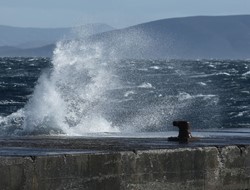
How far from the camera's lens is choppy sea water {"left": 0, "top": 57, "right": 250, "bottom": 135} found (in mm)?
15758

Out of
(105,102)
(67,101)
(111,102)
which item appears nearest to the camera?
(67,101)

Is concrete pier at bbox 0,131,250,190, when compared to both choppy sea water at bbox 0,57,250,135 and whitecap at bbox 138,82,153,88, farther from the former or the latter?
whitecap at bbox 138,82,153,88

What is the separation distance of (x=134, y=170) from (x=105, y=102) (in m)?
21.8

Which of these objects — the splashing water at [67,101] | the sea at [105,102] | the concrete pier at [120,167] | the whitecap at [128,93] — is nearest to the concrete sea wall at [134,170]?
the concrete pier at [120,167]

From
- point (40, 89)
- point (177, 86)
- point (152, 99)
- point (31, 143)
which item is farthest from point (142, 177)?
point (177, 86)

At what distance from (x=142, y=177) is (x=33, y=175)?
104 centimetres

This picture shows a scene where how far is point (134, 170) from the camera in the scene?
6.91m

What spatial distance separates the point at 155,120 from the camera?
2388 centimetres

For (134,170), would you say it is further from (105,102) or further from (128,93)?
(128,93)

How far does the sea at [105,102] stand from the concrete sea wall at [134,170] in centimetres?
520

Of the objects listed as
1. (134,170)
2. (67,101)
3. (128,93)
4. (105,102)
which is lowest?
(134,170)

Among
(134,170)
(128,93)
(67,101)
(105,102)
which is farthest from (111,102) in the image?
(134,170)

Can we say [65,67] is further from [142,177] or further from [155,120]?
[142,177]

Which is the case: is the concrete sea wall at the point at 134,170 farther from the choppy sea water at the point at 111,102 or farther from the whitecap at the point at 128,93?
the whitecap at the point at 128,93
